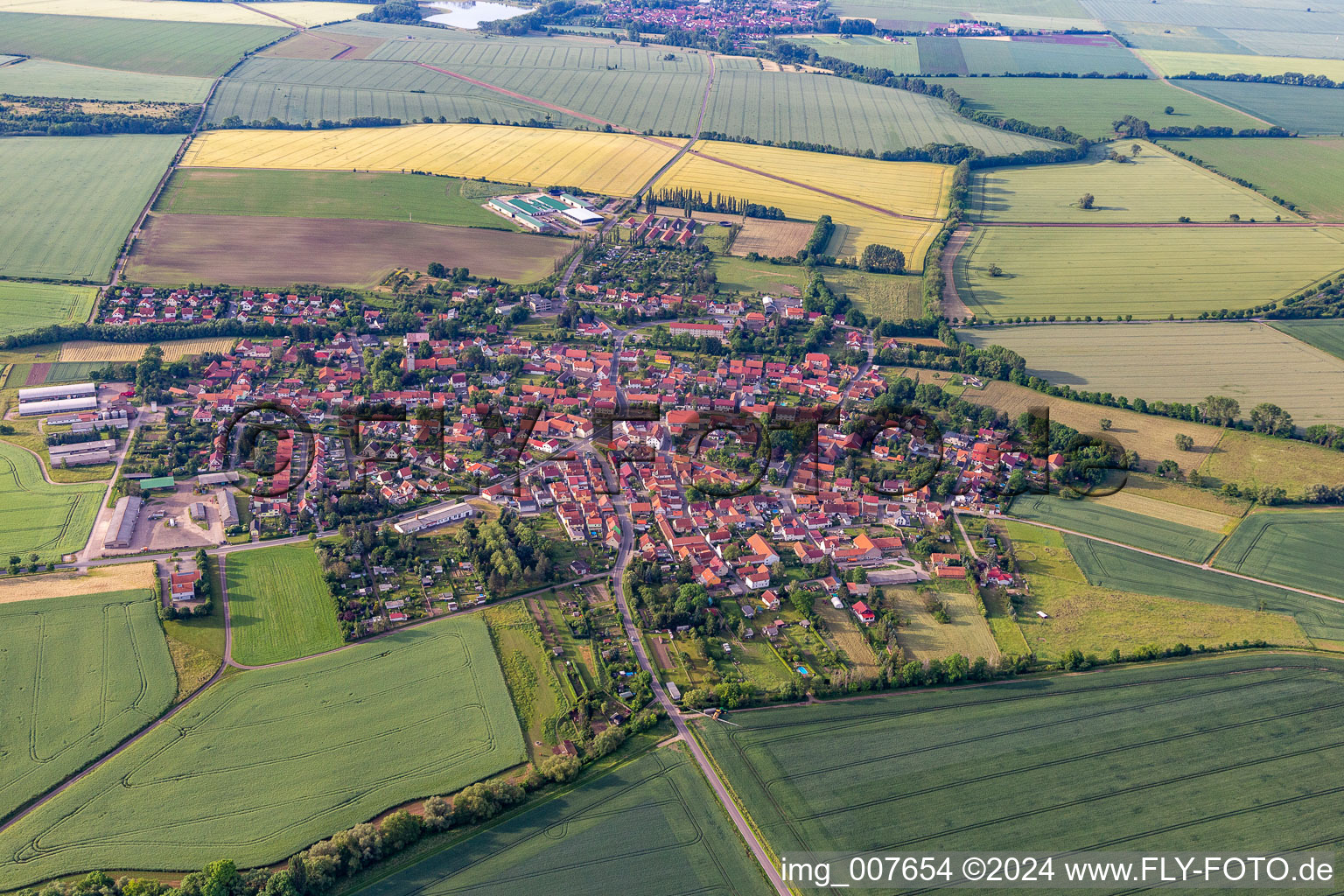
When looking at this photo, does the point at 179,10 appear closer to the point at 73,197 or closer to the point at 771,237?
the point at 73,197

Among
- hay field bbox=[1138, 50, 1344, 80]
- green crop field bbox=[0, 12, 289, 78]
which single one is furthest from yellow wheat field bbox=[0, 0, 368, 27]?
hay field bbox=[1138, 50, 1344, 80]

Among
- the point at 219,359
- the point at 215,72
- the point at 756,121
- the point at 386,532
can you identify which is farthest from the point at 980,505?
the point at 215,72

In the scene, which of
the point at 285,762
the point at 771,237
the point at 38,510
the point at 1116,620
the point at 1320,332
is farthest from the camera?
the point at 771,237

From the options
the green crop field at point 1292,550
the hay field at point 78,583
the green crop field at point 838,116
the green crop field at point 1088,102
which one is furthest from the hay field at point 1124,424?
the green crop field at point 1088,102

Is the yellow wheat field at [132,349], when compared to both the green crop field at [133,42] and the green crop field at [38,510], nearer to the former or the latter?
the green crop field at [38,510]

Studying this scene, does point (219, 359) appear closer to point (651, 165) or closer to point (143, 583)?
point (143, 583)

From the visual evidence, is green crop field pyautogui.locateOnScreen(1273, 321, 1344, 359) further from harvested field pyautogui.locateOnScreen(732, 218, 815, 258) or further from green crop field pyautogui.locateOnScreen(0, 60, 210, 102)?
green crop field pyautogui.locateOnScreen(0, 60, 210, 102)

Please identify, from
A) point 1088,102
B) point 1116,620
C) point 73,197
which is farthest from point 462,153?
point 1116,620

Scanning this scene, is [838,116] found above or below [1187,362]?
above
